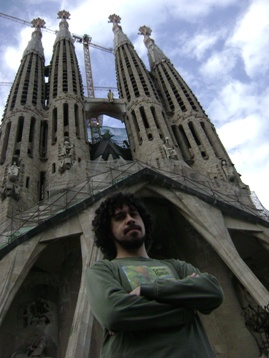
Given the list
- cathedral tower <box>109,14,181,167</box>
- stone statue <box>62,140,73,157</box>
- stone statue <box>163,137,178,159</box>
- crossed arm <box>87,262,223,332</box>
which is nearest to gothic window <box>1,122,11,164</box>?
stone statue <box>62,140,73,157</box>

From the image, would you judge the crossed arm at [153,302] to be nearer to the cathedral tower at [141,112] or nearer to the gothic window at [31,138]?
the cathedral tower at [141,112]

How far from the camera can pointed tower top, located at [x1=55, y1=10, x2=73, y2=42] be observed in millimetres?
32781

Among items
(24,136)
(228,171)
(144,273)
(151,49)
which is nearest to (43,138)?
(24,136)

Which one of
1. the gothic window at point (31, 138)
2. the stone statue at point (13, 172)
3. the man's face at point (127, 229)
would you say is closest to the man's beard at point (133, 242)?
the man's face at point (127, 229)

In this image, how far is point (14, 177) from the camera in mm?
15203

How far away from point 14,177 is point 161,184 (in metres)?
6.83

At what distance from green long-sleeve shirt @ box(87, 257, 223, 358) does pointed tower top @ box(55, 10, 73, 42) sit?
3401 cm

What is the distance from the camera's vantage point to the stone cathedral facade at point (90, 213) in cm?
990

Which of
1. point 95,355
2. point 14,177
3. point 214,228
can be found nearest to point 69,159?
point 14,177

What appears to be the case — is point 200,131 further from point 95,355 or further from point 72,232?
point 95,355

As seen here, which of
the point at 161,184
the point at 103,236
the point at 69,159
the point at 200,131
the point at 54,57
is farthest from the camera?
the point at 54,57

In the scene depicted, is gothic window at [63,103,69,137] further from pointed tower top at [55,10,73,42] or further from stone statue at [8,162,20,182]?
pointed tower top at [55,10,73,42]

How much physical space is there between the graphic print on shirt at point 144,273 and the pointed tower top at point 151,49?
30.1 m

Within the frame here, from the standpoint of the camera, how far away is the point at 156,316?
1.89 m
